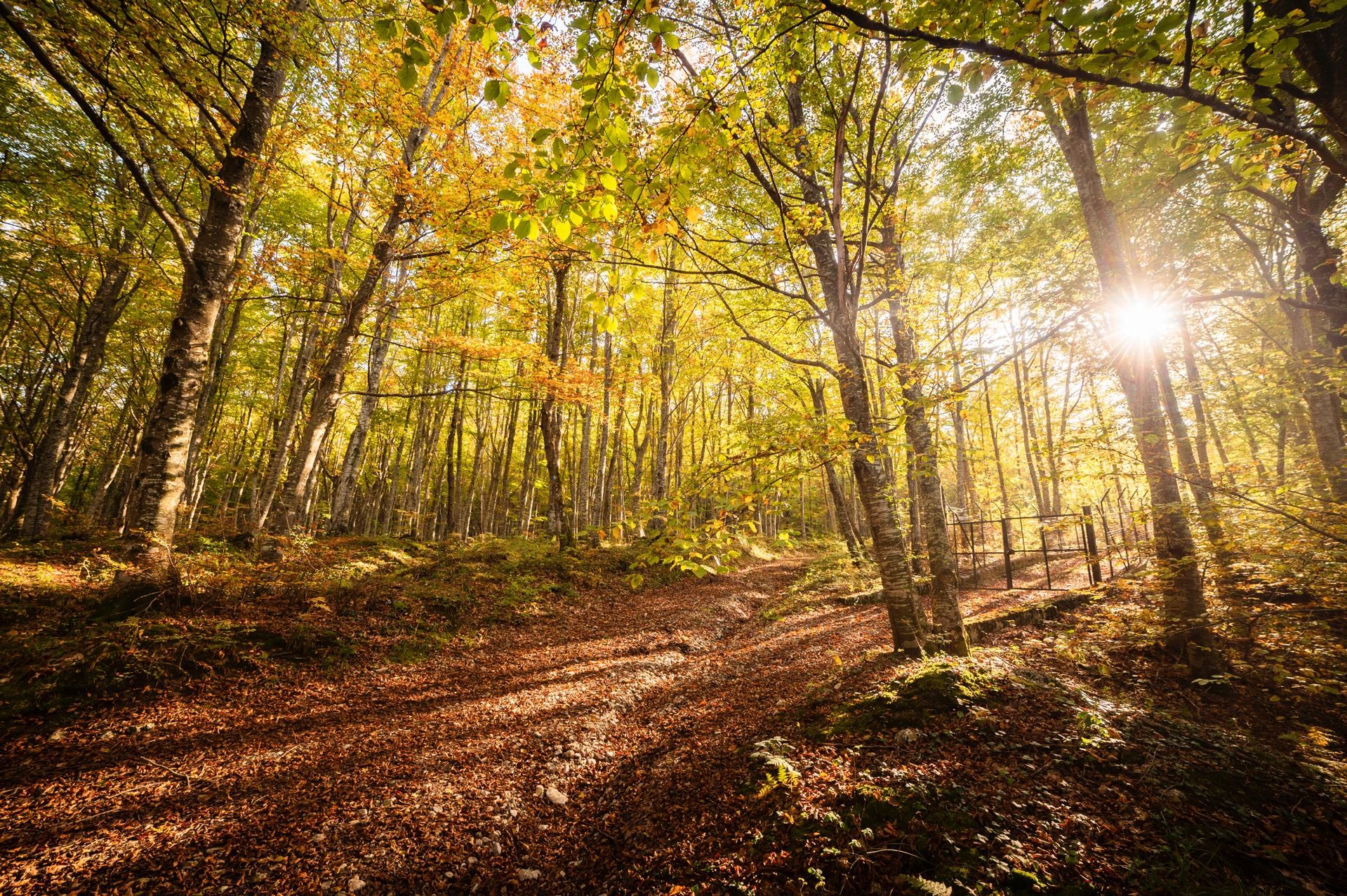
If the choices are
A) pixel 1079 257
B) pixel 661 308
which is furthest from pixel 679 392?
pixel 1079 257

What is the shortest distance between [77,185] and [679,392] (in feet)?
63.1

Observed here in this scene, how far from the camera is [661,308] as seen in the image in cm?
1925

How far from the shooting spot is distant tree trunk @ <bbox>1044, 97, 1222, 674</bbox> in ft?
17.3

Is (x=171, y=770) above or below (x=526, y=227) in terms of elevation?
→ below

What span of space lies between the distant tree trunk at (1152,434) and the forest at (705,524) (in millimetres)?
53

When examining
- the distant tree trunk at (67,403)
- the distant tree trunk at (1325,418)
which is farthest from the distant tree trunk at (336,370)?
the distant tree trunk at (1325,418)

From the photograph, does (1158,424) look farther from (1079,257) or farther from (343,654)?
(343,654)

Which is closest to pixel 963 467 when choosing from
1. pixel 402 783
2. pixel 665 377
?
pixel 665 377

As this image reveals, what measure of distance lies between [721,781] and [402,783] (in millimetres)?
2867

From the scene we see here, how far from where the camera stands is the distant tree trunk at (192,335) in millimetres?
5832

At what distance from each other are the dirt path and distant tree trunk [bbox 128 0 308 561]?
104 inches

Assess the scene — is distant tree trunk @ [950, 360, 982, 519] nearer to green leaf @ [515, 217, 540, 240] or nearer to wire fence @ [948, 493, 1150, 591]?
wire fence @ [948, 493, 1150, 591]

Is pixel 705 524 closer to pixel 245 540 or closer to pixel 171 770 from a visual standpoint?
pixel 171 770

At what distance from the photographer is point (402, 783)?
402cm
